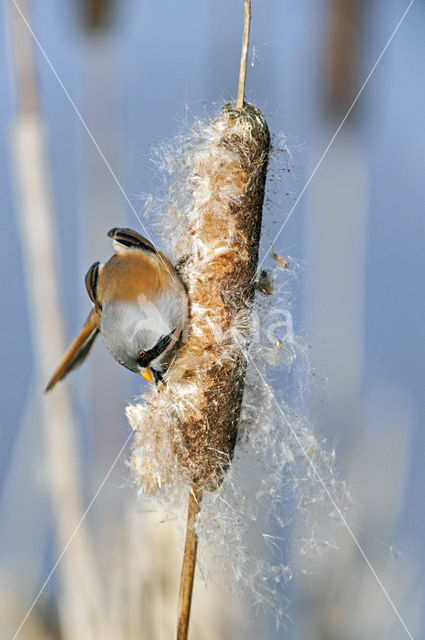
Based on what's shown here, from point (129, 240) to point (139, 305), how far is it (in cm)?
17

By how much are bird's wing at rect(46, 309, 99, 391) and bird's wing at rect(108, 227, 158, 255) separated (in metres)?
0.14

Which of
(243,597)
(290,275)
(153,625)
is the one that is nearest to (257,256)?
(290,275)

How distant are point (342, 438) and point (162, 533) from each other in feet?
1.48

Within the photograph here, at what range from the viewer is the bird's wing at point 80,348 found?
1062 millimetres

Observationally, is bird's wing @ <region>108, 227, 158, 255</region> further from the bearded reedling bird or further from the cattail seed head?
the cattail seed head

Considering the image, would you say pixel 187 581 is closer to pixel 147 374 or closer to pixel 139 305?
pixel 147 374

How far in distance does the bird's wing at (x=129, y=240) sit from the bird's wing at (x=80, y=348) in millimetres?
136

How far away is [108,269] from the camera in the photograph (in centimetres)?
104

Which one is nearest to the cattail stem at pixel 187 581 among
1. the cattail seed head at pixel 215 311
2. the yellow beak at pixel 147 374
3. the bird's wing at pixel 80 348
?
the cattail seed head at pixel 215 311

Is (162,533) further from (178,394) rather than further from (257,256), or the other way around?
(257,256)

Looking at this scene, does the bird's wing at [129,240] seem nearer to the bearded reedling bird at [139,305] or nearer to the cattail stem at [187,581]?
the bearded reedling bird at [139,305]

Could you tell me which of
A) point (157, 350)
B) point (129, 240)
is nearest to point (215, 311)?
point (157, 350)

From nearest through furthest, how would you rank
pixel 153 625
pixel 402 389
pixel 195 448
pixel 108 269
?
pixel 195 448
pixel 108 269
pixel 153 625
pixel 402 389

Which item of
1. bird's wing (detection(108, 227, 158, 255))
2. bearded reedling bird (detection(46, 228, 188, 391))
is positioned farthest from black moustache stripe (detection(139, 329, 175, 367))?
bird's wing (detection(108, 227, 158, 255))
